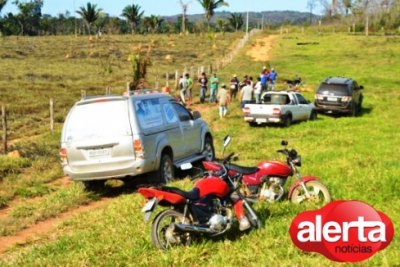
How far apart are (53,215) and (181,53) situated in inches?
2025

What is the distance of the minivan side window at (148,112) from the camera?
11.0 metres

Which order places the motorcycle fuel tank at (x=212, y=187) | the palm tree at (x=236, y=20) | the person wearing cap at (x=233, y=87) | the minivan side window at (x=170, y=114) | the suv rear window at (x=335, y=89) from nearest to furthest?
the motorcycle fuel tank at (x=212, y=187) → the minivan side window at (x=170, y=114) → the suv rear window at (x=335, y=89) → the person wearing cap at (x=233, y=87) → the palm tree at (x=236, y=20)

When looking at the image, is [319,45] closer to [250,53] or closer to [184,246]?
[250,53]

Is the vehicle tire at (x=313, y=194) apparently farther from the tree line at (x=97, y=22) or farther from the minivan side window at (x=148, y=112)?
the tree line at (x=97, y=22)

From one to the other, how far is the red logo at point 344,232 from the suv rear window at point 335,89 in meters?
18.8

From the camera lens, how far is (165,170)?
11.6 metres

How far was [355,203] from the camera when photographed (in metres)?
5.93

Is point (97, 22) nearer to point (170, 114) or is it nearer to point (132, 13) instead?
point (132, 13)

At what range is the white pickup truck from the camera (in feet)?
67.6

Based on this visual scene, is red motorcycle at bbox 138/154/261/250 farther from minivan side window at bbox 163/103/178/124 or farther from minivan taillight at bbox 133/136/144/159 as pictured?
minivan side window at bbox 163/103/178/124

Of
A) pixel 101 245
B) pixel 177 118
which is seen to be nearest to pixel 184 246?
pixel 101 245

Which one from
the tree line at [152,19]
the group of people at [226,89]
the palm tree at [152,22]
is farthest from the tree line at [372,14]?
the group of people at [226,89]

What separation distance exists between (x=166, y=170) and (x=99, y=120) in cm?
181

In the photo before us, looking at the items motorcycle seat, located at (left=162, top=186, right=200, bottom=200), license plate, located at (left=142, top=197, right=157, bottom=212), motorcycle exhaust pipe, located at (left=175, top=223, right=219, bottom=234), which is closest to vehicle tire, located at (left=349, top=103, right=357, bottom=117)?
motorcycle seat, located at (left=162, top=186, right=200, bottom=200)
